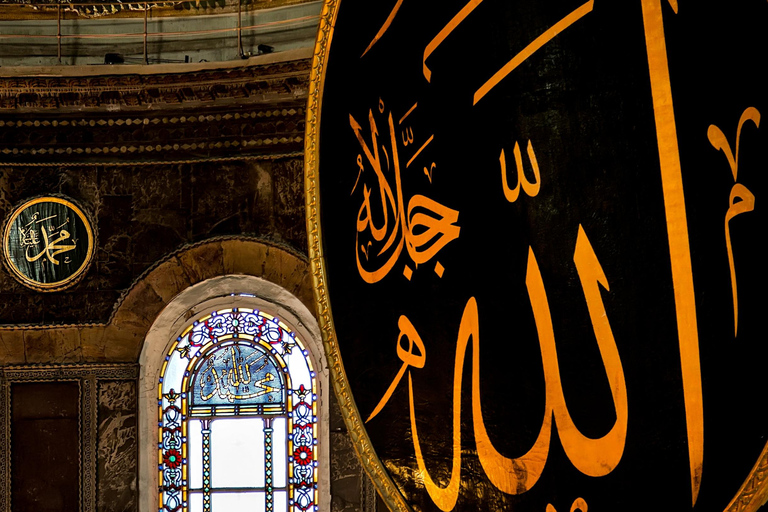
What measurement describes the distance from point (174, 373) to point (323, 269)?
261cm

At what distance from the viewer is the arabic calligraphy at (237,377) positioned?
5.45 metres

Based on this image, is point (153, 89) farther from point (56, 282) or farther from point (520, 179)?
point (520, 179)

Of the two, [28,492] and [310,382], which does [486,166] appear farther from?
[28,492]

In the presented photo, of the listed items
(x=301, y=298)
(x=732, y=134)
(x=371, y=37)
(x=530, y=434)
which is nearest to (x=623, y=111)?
(x=732, y=134)

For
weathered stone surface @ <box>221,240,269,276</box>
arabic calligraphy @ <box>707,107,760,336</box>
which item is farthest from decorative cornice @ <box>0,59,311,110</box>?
arabic calligraphy @ <box>707,107,760,336</box>

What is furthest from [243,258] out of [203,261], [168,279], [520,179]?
[520,179]

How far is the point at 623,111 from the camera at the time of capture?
1.94m

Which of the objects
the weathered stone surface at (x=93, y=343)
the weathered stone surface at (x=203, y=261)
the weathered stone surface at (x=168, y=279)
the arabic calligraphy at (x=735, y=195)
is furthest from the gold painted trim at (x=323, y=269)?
the weathered stone surface at (x=93, y=343)

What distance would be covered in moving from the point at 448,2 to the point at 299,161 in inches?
107

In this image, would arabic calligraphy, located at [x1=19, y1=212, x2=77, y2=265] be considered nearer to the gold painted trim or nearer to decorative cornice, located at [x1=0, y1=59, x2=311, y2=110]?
decorative cornice, located at [x1=0, y1=59, x2=311, y2=110]

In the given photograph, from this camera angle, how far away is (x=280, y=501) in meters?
5.34

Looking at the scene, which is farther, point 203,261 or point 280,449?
point 280,449

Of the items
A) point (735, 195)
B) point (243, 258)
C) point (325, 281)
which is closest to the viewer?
point (735, 195)

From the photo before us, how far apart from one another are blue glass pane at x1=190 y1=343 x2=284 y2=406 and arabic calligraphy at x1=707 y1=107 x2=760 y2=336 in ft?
13.2
